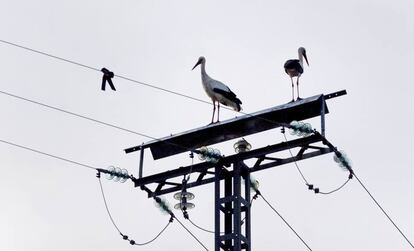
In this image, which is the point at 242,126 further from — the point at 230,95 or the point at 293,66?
the point at 293,66

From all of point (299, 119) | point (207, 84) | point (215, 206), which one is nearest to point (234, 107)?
point (207, 84)

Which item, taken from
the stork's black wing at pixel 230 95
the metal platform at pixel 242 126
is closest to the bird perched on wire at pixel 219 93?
the stork's black wing at pixel 230 95

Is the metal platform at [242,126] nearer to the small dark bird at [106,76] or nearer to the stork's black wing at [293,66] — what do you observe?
the small dark bird at [106,76]

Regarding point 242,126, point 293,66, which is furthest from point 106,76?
point 293,66

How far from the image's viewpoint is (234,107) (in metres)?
18.5

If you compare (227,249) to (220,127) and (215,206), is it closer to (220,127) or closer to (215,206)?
(215,206)

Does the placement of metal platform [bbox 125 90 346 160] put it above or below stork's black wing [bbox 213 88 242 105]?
below

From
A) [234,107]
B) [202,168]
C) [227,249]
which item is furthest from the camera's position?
[234,107]

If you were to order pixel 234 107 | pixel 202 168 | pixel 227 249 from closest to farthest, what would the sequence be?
pixel 227 249
pixel 202 168
pixel 234 107

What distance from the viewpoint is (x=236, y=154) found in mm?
15836

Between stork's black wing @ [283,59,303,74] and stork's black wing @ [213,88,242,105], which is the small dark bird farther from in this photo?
stork's black wing @ [283,59,303,74]

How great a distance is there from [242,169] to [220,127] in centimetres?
117

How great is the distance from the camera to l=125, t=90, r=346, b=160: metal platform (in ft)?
53.6

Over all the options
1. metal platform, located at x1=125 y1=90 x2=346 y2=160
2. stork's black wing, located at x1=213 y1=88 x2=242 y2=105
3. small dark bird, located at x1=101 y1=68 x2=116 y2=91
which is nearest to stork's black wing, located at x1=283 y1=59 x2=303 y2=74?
stork's black wing, located at x1=213 y1=88 x2=242 y2=105
